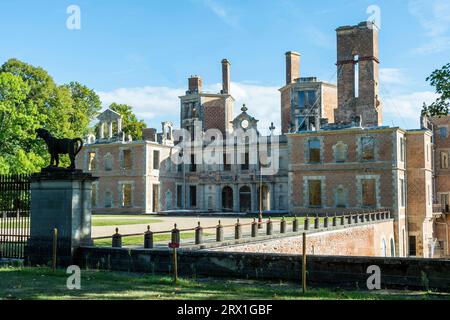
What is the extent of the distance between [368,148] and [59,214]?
31437mm

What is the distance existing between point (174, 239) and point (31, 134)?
85.0ft

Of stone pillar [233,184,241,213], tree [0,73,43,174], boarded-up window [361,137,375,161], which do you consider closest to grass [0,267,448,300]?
tree [0,73,43,174]

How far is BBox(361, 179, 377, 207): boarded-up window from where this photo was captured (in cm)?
3997

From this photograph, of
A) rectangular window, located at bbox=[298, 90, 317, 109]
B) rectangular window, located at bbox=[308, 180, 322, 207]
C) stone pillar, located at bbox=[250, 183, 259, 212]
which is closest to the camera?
rectangular window, located at bbox=[308, 180, 322, 207]

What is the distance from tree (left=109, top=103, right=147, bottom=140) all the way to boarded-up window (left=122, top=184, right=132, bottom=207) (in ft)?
38.9

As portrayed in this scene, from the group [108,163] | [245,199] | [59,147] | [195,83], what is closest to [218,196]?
[245,199]

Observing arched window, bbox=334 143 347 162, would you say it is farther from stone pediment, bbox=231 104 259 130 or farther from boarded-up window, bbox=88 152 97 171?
boarded-up window, bbox=88 152 97 171

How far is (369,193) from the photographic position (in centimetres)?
4028

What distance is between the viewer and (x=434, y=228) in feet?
152

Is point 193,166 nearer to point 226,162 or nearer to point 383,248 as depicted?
point 226,162

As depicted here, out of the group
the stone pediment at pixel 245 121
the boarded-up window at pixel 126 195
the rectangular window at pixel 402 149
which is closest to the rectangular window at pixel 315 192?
the rectangular window at pixel 402 149

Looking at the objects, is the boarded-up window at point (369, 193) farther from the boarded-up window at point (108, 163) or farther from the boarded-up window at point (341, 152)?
the boarded-up window at point (108, 163)
